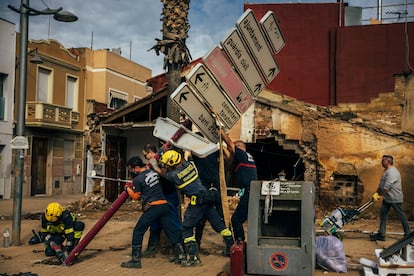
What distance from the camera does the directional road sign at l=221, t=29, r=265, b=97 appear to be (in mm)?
6395

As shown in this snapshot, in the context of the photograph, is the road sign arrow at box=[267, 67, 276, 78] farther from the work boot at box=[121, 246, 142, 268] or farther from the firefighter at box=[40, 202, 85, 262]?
the firefighter at box=[40, 202, 85, 262]

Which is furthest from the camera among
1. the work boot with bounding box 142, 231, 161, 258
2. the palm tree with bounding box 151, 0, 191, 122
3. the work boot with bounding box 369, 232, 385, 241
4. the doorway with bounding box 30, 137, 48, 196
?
the doorway with bounding box 30, 137, 48, 196

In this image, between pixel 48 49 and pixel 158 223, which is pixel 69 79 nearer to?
pixel 48 49

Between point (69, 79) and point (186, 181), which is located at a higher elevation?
point (69, 79)

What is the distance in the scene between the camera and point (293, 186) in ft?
20.1

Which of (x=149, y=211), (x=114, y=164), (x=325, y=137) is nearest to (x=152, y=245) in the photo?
(x=149, y=211)

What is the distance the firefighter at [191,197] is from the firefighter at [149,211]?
189 mm

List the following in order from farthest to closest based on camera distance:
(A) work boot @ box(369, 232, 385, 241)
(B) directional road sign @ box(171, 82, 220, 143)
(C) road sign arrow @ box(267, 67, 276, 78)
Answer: (A) work boot @ box(369, 232, 385, 241), (C) road sign arrow @ box(267, 67, 276, 78), (B) directional road sign @ box(171, 82, 220, 143)

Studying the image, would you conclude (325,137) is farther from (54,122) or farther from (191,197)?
(54,122)

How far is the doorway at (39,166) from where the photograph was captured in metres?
25.6

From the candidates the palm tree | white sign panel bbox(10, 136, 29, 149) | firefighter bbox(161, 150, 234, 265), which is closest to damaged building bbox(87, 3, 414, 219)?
the palm tree

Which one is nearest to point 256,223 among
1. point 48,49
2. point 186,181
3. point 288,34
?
point 186,181

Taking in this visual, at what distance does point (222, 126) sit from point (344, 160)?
7967 mm

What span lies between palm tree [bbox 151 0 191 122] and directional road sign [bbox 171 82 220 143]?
1435mm
